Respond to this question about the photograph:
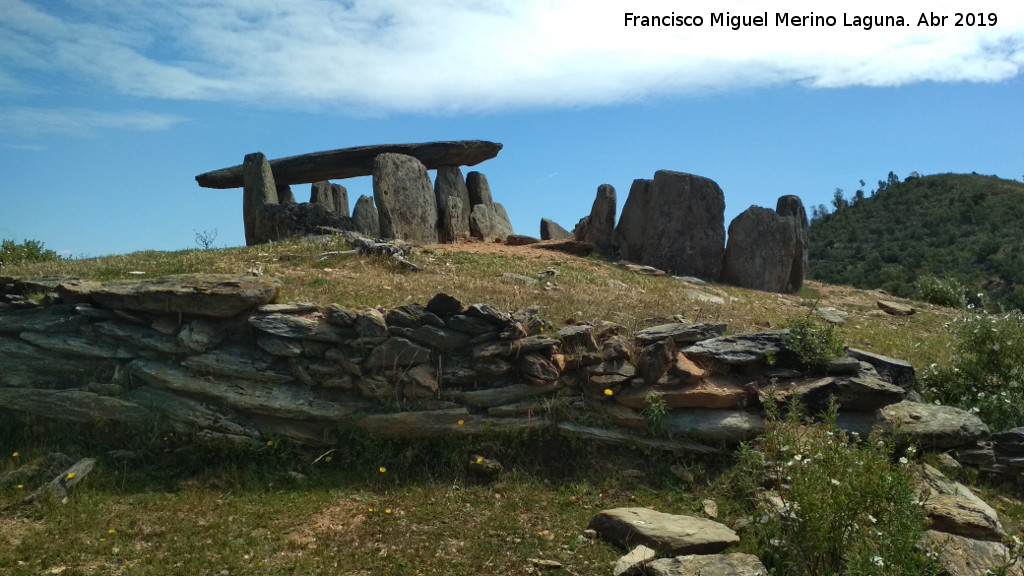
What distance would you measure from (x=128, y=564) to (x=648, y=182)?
13948 millimetres

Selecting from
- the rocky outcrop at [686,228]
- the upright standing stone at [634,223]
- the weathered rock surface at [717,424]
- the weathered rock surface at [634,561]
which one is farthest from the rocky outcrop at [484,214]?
the weathered rock surface at [634,561]

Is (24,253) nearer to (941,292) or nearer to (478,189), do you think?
(478,189)

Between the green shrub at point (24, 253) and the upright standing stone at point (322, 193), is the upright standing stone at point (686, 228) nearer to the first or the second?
the upright standing stone at point (322, 193)

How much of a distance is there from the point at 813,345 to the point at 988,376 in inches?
111

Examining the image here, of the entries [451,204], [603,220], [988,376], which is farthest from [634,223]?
[988,376]

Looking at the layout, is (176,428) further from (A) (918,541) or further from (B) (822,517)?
(A) (918,541)

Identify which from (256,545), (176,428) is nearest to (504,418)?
(256,545)

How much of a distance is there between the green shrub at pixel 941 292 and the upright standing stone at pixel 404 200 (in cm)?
1079

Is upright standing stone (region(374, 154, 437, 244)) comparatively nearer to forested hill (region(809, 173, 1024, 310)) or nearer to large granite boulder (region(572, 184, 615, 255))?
large granite boulder (region(572, 184, 615, 255))

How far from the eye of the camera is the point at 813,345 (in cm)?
799

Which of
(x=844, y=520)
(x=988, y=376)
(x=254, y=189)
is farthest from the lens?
(x=254, y=189)

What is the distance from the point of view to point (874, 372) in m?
8.06

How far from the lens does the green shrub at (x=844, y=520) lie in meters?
4.88

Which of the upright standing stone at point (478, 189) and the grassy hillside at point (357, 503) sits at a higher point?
the upright standing stone at point (478, 189)
